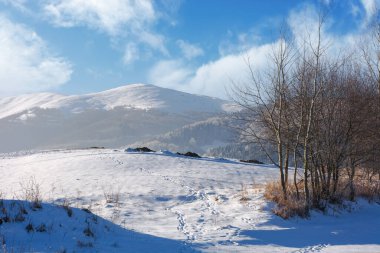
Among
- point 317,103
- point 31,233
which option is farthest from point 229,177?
point 31,233

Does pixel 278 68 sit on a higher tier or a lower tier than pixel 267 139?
higher

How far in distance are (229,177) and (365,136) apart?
6946mm

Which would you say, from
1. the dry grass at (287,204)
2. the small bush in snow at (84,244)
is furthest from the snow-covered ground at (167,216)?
the dry grass at (287,204)

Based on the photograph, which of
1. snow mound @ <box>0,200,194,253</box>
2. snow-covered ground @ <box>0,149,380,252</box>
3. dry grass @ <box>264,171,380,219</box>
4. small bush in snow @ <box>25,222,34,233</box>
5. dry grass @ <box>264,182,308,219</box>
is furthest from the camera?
dry grass @ <box>264,171,380,219</box>

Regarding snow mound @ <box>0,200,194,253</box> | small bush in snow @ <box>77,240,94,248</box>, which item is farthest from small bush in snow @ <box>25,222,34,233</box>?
small bush in snow @ <box>77,240,94,248</box>

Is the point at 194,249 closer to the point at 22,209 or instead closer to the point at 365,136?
the point at 22,209

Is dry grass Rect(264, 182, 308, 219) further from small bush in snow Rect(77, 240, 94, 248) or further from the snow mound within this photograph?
small bush in snow Rect(77, 240, 94, 248)

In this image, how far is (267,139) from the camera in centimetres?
1505

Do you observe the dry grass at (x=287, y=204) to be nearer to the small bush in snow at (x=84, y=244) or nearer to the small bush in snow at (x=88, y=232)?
the small bush in snow at (x=88, y=232)

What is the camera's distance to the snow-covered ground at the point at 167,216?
8.60m

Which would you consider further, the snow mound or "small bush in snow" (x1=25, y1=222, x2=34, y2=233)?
"small bush in snow" (x1=25, y1=222, x2=34, y2=233)

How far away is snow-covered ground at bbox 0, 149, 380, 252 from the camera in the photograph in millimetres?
8602

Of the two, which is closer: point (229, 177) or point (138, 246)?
point (138, 246)

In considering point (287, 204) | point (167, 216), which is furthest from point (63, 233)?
point (287, 204)
